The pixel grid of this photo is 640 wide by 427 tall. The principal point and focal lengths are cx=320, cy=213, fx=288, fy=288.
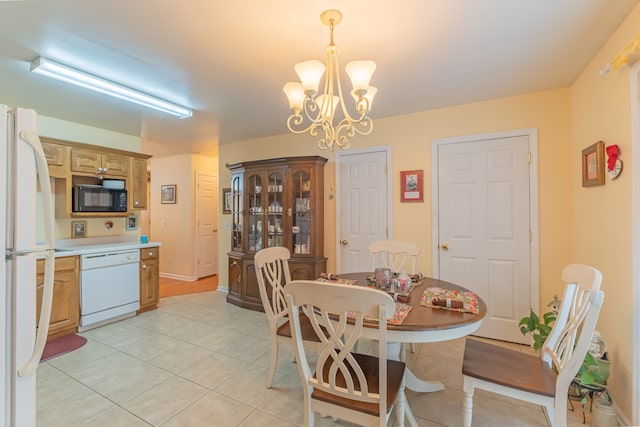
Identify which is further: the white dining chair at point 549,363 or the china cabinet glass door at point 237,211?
the china cabinet glass door at point 237,211

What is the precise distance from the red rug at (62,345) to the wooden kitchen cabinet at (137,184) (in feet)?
5.45

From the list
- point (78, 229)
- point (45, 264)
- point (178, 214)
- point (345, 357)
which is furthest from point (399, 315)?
point (178, 214)

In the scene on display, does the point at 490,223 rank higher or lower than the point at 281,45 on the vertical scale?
lower

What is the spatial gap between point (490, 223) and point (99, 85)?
392 cm

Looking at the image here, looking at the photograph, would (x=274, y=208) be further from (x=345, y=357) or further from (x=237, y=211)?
(x=345, y=357)

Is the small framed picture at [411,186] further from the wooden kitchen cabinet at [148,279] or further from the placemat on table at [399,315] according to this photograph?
the wooden kitchen cabinet at [148,279]

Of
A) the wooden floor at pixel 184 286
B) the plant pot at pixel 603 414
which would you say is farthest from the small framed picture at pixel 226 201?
the plant pot at pixel 603 414

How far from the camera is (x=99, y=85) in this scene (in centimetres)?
249

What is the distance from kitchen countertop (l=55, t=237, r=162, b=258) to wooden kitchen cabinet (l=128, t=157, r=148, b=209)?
546 millimetres

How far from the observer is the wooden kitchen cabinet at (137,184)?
3.90m

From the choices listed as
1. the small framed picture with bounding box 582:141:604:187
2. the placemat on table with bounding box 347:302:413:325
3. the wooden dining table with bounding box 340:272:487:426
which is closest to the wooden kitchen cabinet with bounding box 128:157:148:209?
the placemat on table with bounding box 347:302:413:325

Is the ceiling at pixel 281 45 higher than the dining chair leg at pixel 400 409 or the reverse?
higher

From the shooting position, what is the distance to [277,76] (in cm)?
245

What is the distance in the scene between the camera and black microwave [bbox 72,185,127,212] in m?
3.36
